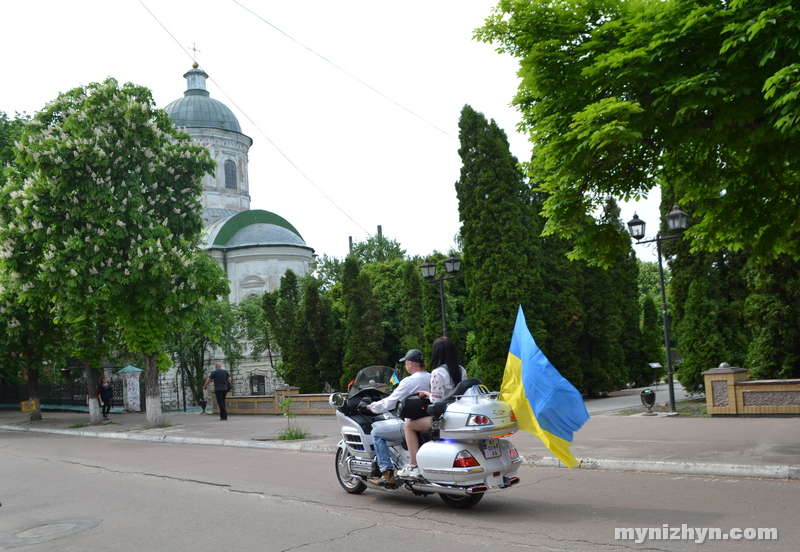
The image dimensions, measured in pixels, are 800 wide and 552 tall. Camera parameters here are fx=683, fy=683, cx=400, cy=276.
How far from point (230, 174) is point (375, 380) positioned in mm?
52174

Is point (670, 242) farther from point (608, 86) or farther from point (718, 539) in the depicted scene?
point (718, 539)

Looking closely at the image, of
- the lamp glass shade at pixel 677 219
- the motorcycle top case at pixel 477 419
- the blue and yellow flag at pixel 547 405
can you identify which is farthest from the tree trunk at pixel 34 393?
the blue and yellow flag at pixel 547 405

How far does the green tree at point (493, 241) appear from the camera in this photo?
23.8 meters

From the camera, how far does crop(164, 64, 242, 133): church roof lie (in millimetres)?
55719

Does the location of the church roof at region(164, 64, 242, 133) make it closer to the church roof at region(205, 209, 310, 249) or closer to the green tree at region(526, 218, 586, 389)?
the church roof at region(205, 209, 310, 249)

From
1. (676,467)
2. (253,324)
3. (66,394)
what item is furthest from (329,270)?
(676,467)

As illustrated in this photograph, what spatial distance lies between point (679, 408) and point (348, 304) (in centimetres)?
1610

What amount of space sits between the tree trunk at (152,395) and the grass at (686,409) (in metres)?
14.5

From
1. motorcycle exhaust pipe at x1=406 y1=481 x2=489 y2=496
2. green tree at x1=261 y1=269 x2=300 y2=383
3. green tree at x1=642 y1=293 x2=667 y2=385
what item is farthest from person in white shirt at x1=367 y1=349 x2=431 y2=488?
green tree at x1=642 y1=293 x2=667 y2=385

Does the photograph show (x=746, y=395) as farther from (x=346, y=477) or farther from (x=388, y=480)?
(x=388, y=480)

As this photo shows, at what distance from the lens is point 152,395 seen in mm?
22812

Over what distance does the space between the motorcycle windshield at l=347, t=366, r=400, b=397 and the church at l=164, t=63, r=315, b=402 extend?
3999 centimetres

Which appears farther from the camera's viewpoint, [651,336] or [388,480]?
[651,336]

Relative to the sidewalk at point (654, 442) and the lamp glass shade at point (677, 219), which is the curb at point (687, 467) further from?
the lamp glass shade at point (677, 219)
